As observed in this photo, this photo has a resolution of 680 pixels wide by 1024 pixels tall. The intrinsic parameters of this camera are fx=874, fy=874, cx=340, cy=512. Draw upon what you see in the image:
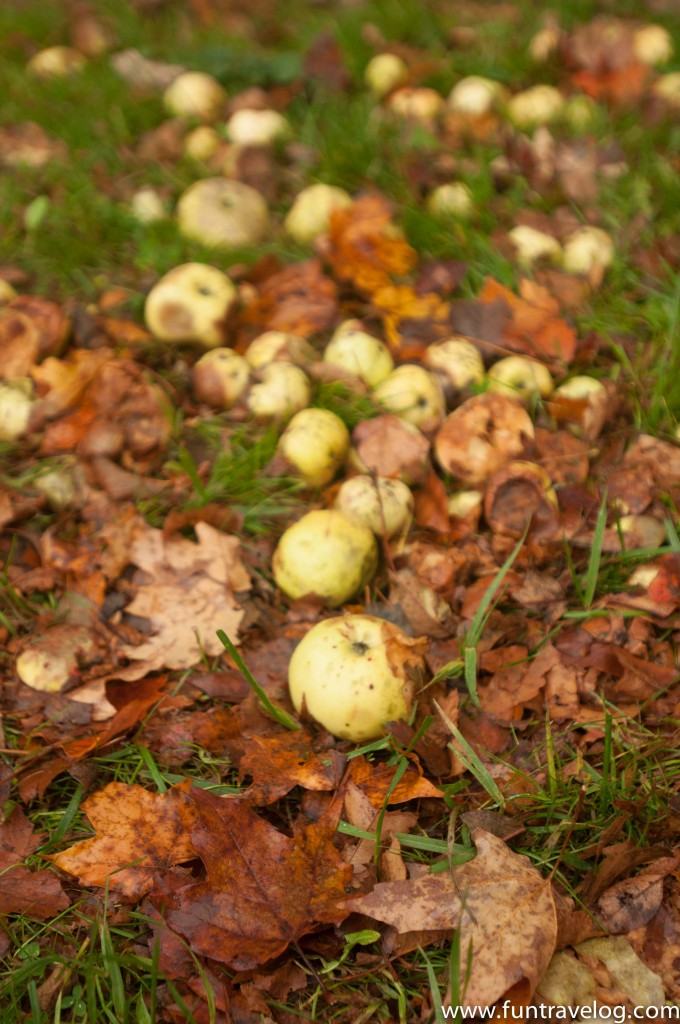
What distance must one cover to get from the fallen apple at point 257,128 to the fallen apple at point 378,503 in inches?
99.2

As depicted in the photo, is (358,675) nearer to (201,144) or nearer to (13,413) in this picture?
(13,413)

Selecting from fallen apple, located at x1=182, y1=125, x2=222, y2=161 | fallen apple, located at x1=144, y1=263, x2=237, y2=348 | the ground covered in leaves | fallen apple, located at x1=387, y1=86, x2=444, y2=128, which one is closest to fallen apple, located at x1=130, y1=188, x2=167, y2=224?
the ground covered in leaves

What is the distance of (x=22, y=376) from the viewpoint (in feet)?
11.1

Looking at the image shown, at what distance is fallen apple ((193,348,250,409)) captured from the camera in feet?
10.6

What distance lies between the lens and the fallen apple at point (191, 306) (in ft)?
11.3

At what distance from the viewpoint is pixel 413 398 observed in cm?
312

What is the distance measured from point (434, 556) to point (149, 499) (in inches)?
40.8

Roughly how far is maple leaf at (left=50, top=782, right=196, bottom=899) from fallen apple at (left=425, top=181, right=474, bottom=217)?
2.86 metres

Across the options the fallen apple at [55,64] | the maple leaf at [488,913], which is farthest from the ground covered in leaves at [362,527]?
the fallen apple at [55,64]

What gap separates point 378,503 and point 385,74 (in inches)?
122

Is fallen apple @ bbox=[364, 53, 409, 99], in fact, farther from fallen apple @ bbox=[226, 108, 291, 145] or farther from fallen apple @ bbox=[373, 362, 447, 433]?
fallen apple @ bbox=[373, 362, 447, 433]

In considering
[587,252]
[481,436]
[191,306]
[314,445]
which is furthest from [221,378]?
[587,252]

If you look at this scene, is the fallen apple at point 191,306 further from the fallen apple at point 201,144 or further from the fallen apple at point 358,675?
the fallen apple at point 358,675

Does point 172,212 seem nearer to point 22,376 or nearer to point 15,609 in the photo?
point 22,376
